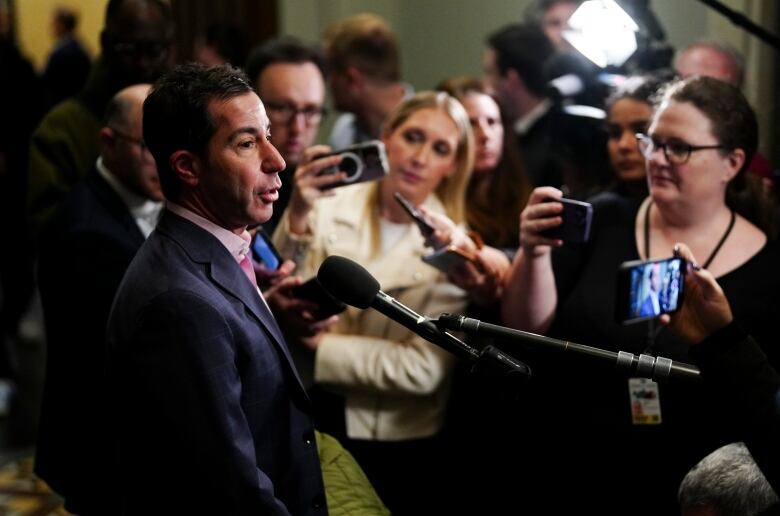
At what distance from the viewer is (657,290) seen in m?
1.79

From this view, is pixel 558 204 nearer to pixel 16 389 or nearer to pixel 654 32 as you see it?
pixel 654 32

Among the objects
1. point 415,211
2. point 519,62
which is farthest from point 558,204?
point 519,62

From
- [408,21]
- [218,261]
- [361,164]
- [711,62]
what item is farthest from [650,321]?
[408,21]

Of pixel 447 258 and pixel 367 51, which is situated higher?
pixel 367 51

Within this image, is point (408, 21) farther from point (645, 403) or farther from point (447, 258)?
point (645, 403)

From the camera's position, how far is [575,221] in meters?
2.19

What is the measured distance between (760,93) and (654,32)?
1119 millimetres

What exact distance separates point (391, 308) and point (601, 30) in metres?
1.41

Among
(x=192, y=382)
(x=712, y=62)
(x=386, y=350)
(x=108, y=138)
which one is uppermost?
(x=712, y=62)

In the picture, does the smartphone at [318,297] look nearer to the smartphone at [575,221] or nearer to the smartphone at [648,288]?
the smartphone at [575,221]

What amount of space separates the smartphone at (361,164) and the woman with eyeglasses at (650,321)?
1.32 feet

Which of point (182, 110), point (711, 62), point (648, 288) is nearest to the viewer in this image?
point (182, 110)

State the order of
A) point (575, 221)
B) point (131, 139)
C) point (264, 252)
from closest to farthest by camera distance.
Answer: point (575, 221) → point (264, 252) → point (131, 139)

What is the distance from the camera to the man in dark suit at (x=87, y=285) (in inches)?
92.7
